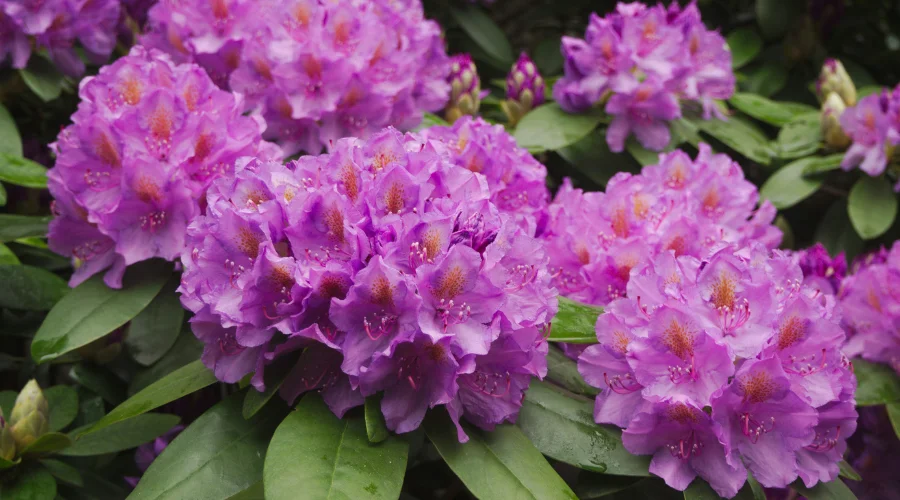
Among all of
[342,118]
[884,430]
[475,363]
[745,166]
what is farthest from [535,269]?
[745,166]

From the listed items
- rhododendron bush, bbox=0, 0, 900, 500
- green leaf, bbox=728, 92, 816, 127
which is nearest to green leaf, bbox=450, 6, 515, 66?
rhododendron bush, bbox=0, 0, 900, 500

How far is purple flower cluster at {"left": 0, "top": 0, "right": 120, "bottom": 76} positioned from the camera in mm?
1523

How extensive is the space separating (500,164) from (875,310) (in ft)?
2.36

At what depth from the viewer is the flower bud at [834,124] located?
1.80 metres

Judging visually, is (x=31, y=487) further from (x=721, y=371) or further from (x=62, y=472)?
(x=721, y=371)

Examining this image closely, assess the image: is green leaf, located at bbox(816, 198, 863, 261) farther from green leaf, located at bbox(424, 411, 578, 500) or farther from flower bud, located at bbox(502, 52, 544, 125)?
green leaf, located at bbox(424, 411, 578, 500)

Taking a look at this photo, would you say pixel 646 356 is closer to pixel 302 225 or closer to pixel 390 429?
pixel 390 429

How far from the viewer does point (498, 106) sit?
1969mm

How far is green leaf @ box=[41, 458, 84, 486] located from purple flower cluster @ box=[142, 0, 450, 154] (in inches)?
24.5

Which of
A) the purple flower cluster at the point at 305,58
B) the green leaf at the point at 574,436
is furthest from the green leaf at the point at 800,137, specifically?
the green leaf at the point at 574,436

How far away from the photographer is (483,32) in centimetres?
229

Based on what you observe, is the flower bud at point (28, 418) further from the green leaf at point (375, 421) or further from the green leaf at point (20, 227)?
the green leaf at point (375, 421)

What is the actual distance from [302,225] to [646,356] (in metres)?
0.44

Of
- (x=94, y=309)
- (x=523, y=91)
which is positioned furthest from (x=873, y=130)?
(x=94, y=309)
